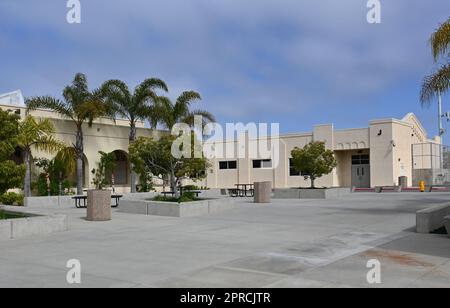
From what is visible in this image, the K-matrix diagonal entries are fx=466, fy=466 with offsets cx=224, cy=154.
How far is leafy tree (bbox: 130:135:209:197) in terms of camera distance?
59.7 feet

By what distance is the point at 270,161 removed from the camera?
145 ft

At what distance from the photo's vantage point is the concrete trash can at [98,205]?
15.5 meters

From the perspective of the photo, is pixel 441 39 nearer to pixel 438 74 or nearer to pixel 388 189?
pixel 438 74

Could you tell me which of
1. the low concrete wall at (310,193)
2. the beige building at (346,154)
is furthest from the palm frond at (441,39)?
the beige building at (346,154)

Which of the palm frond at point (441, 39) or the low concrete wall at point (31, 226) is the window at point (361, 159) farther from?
the low concrete wall at point (31, 226)

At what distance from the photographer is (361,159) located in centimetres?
4019

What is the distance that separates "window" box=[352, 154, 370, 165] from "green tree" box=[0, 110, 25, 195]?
32.1 metres

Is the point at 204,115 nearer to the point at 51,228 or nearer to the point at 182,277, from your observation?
the point at 51,228

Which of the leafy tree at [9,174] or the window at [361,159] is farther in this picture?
the window at [361,159]

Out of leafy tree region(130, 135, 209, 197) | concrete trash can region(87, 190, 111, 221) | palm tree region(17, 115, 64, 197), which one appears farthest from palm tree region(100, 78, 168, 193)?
concrete trash can region(87, 190, 111, 221)

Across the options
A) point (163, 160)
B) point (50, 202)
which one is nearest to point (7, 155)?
point (163, 160)

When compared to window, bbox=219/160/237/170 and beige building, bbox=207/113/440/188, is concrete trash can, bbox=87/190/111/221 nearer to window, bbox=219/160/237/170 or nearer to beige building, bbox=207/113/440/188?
beige building, bbox=207/113/440/188
